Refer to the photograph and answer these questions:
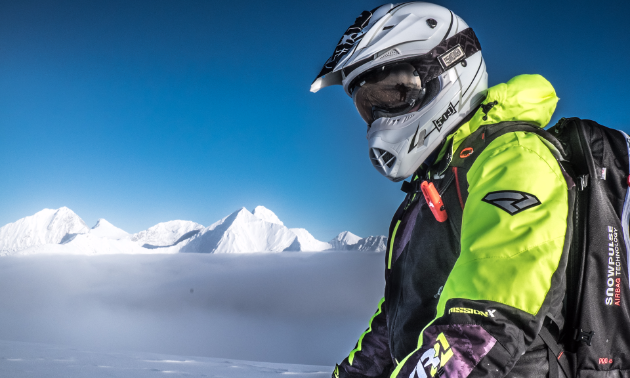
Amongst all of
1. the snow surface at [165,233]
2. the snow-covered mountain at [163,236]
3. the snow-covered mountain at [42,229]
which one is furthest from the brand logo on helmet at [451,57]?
the snow-covered mountain at [42,229]

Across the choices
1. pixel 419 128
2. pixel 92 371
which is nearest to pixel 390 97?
pixel 419 128

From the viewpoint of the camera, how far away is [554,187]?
3.28 feet

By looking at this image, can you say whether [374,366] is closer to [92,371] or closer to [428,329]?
[428,329]

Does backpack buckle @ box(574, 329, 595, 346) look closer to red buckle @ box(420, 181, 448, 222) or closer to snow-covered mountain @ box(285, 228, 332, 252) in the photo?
red buckle @ box(420, 181, 448, 222)

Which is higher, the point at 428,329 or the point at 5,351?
the point at 428,329

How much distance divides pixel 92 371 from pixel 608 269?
15.1 feet

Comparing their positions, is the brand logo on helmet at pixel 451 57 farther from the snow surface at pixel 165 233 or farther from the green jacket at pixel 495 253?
the snow surface at pixel 165 233

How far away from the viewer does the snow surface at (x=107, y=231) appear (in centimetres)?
15600

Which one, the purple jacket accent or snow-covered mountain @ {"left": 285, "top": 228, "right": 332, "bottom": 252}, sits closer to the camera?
the purple jacket accent

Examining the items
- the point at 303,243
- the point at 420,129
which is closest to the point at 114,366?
the point at 420,129

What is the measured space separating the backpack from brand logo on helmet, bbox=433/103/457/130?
0.62m

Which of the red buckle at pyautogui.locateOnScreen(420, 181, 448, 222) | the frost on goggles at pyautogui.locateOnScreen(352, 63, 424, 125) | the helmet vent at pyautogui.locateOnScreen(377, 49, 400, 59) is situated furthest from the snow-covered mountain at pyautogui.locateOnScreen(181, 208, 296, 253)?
the red buckle at pyautogui.locateOnScreen(420, 181, 448, 222)

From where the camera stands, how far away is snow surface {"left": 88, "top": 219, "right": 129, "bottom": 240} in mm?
156000

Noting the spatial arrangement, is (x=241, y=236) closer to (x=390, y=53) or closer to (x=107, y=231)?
(x=107, y=231)
